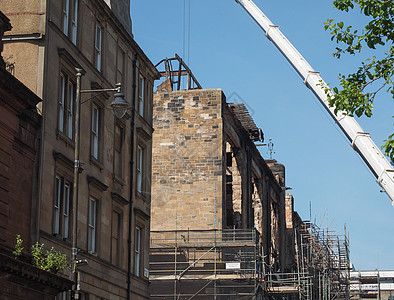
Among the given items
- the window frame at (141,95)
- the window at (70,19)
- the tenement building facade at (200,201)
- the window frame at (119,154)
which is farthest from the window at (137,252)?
the window at (70,19)

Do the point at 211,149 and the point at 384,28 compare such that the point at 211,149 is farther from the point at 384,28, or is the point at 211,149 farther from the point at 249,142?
the point at 384,28

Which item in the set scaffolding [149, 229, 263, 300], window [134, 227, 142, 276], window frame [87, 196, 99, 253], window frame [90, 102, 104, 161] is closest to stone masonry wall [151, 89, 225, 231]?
scaffolding [149, 229, 263, 300]

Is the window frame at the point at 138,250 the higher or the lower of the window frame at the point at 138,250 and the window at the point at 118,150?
the lower

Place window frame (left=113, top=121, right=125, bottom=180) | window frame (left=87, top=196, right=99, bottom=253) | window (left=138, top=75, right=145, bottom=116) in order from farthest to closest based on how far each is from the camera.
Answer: window (left=138, top=75, right=145, bottom=116)
window frame (left=113, top=121, right=125, bottom=180)
window frame (left=87, top=196, right=99, bottom=253)

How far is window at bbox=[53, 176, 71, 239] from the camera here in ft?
88.2

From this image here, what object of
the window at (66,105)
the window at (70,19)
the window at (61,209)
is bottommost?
the window at (61,209)

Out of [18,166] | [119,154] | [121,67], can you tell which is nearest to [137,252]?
[119,154]

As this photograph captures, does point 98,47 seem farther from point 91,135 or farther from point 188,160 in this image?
point 188,160

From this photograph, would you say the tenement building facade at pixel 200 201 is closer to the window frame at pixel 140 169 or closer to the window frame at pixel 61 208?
the window frame at pixel 140 169

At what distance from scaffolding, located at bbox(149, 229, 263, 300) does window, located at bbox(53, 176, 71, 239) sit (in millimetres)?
18519

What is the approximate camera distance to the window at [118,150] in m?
33.5

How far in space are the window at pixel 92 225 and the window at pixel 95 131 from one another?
1.85 m

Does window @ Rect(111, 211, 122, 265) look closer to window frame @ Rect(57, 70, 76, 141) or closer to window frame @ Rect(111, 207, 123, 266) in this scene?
window frame @ Rect(111, 207, 123, 266)

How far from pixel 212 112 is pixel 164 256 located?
370 inches
